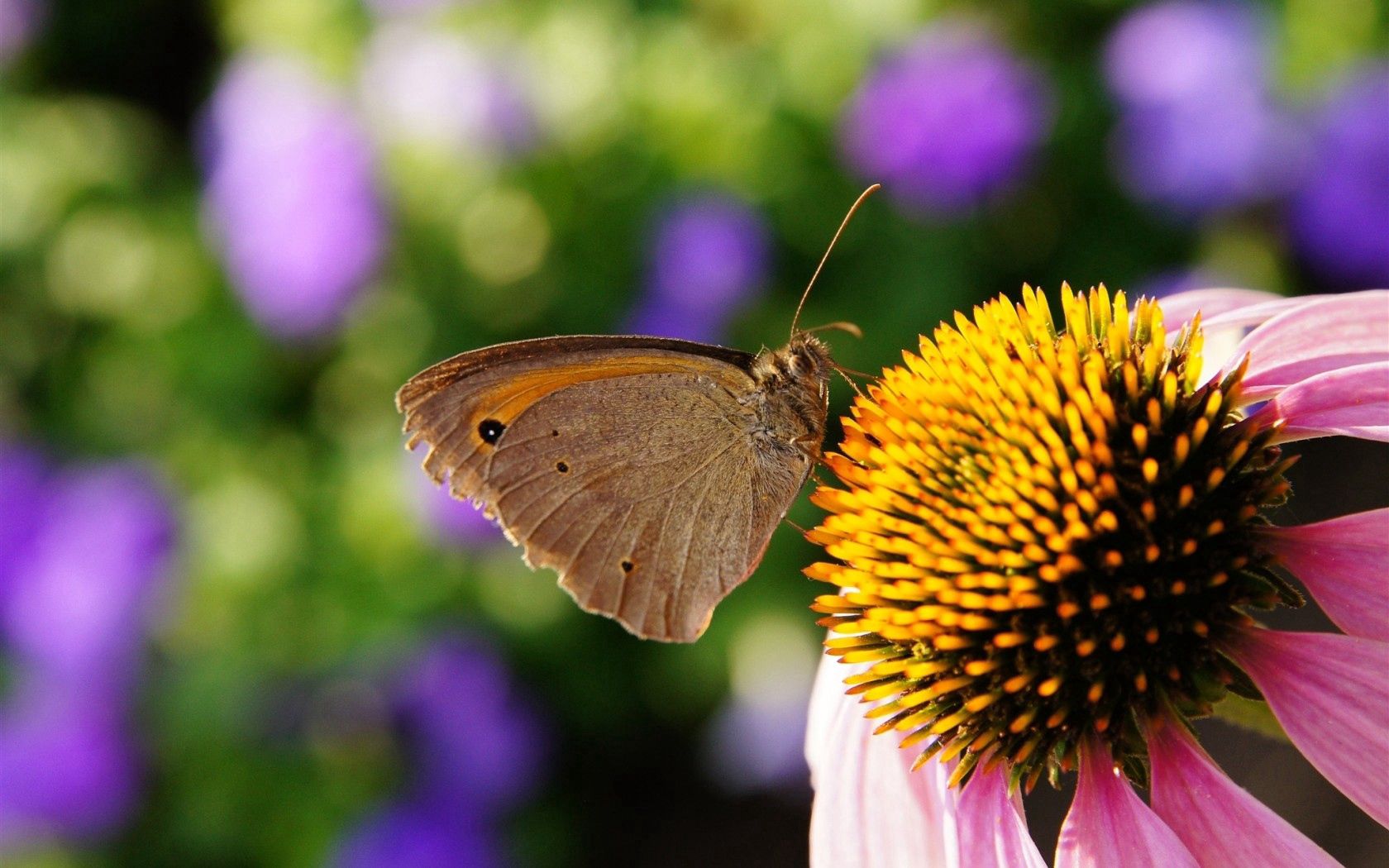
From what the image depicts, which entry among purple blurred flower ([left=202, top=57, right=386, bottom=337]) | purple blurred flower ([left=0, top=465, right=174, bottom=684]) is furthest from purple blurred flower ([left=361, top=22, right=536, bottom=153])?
purple blurred flower ([left=0, top=465, right=174, bottom=684])

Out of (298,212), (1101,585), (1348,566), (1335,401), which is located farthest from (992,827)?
(298,212)

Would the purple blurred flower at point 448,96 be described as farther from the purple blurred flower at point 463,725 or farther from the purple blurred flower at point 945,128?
the purple blurred flower at point 463,725

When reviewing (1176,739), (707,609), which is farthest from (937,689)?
(707,609)

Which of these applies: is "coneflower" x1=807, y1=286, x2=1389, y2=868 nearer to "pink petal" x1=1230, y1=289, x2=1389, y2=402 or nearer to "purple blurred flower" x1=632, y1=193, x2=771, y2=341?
"pink petal" x1=1230, y1=289, x2=1389, y2=402

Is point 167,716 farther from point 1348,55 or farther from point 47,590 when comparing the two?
point 1348,55

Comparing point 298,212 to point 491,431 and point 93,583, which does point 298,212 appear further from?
point 491,431

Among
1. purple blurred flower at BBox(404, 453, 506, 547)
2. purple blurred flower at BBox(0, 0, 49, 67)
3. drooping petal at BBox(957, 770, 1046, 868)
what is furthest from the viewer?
purple blurred flower at BBox(0, 0, 49, 67)
